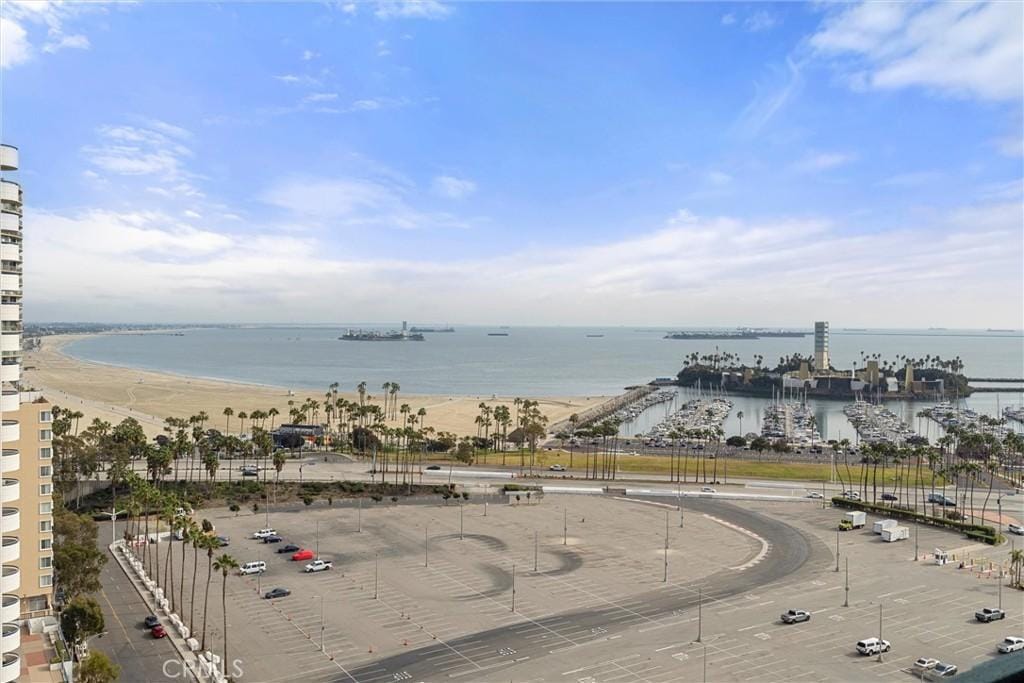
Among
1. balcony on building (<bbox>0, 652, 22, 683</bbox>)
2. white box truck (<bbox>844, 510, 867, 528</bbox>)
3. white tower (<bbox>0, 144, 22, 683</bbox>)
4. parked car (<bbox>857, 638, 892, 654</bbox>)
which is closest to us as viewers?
balcony on building (<bbox>0, 652, 22, 683</bbox>)

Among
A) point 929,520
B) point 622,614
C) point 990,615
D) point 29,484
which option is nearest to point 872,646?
point 990,615

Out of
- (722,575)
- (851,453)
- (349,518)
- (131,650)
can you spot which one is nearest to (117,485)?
(349,518)

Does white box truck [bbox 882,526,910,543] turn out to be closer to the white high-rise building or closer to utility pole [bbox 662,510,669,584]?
utility pole [bbox 662,510,669,584]

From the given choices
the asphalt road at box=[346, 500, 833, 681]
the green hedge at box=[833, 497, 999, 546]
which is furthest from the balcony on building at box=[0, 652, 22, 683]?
the green hedge at box=[833, 497, 999, 546]

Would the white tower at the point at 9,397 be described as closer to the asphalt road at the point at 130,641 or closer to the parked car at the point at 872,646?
the asphalt road at the point at 130,641

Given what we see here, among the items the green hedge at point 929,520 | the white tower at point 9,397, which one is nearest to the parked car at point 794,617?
the green hedge at point 929,520

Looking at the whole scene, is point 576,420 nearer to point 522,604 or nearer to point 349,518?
point 349,518
